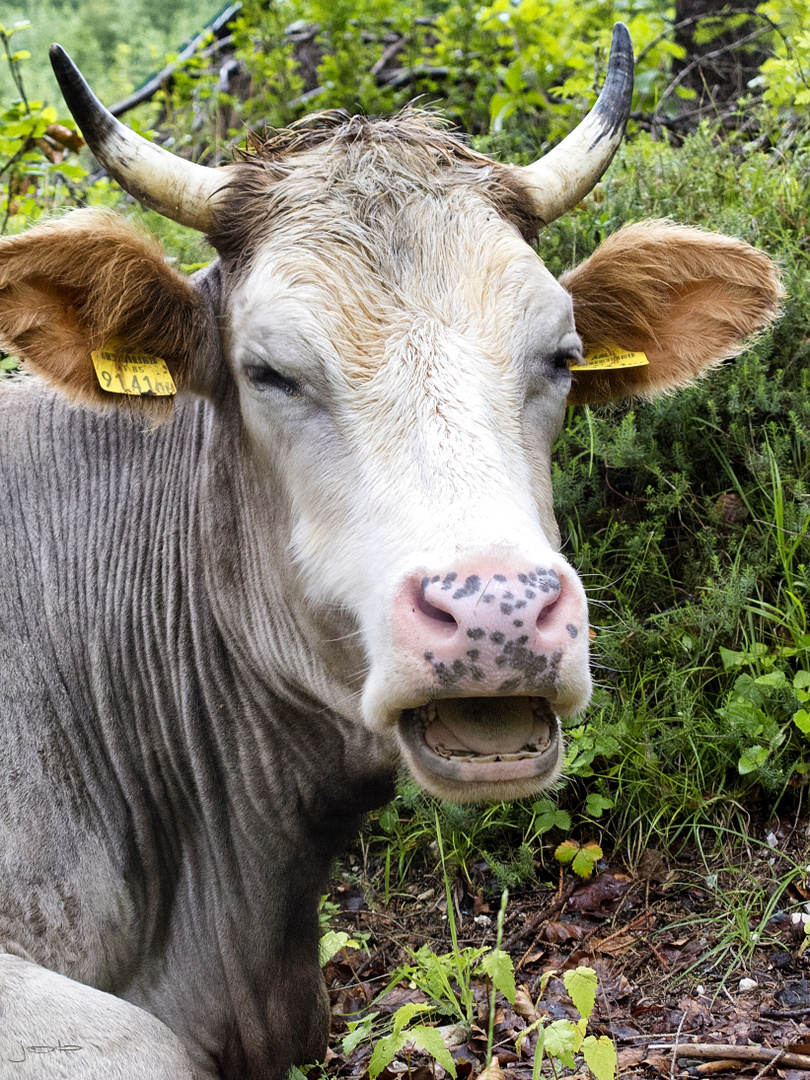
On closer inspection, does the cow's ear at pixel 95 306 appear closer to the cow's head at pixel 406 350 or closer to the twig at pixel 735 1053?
the cow's head at pixel 406 350

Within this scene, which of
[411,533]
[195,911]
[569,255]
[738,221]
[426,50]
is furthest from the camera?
[426,50]

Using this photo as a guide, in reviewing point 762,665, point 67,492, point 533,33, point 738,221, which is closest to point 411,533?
point 67,492

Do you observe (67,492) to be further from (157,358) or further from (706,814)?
(706,814)

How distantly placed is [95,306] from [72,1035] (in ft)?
7.11

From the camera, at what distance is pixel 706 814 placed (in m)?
4.46

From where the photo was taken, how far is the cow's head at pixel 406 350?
99.6 inches

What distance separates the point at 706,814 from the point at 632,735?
0.45m

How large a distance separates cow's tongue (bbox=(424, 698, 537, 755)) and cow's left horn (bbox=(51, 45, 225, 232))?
6.10 feet

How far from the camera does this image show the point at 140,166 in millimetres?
3332

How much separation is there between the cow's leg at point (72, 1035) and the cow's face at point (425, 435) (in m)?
1.17

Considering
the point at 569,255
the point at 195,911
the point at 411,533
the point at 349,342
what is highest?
the point at 349,342

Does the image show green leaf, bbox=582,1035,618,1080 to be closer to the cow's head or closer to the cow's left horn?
the cow's head

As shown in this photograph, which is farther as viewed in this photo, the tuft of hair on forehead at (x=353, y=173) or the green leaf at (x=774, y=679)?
the green leaf at (x=774, y=679)

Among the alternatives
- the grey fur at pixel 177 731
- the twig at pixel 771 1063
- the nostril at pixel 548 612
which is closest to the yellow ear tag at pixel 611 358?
the grey fur at pixel 177 731
